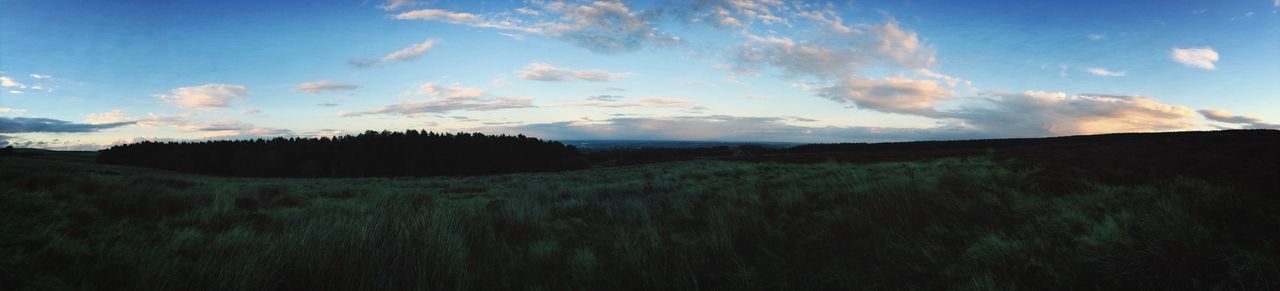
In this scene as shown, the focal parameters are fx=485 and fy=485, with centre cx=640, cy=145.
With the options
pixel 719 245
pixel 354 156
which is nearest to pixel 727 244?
pixel 719 245

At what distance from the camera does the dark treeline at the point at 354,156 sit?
61838mm

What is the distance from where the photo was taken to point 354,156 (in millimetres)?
61688

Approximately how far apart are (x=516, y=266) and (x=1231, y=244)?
20.7 ft

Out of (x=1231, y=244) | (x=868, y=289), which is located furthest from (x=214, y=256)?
(x=1231, y=244)

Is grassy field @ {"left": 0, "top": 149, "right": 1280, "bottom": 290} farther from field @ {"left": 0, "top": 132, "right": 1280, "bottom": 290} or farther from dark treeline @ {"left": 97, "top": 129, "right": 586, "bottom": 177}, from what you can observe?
dark treeline @ {"left": 97, "top": 129, "right": 586, "bottom": 177}

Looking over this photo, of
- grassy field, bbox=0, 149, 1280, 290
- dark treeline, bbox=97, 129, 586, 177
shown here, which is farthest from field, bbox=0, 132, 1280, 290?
dark treeline, bbox=97, 129, 586, 177

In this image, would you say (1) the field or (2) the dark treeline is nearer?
(1) the field

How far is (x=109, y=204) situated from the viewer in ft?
22.0

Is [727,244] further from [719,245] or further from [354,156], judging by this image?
[354,156]

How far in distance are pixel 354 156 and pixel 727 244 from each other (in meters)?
67.4

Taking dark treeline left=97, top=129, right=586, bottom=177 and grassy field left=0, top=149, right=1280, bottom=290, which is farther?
dark treeline left=97, top=129, right=586, bottom=177

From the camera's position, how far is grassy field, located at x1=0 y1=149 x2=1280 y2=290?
12.7 ft

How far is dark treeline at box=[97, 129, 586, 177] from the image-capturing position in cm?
6184

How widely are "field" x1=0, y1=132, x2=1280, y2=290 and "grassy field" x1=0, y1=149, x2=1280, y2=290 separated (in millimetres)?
22
